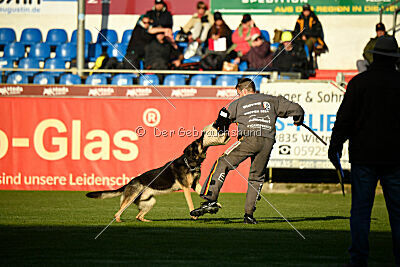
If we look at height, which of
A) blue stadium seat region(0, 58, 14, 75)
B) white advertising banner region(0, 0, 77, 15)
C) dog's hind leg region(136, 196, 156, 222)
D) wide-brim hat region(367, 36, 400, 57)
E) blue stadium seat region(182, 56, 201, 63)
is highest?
white advertising banner region(0, 0, 77, 15)

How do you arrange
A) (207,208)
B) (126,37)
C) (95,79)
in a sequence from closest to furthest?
(207,208) → (95,79) → (126,37)

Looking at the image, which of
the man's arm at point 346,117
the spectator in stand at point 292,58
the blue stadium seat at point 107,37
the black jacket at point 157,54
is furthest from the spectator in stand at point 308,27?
the man's arm at point 346,117

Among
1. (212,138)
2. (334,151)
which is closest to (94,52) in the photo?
(212,138)

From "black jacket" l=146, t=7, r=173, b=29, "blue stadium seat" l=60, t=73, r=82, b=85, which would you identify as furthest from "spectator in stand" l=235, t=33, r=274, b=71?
"blue stadium seat" l=60, t=73, r=82, b=85

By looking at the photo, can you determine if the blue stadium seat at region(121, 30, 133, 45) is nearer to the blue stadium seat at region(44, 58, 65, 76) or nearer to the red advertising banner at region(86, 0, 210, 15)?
the red advertising banner at region(86, 0, 210, 15)

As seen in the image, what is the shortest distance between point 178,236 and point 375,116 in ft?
10.3

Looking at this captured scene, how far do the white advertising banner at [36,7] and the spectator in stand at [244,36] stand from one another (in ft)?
19.6

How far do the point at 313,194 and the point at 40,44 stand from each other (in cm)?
953

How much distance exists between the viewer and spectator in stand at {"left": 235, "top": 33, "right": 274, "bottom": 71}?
706 inches

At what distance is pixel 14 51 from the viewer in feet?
68.1

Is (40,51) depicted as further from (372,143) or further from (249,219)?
(372,143)

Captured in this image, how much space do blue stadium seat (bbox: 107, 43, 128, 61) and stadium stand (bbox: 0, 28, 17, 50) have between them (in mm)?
3281

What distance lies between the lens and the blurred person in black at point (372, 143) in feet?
20.0

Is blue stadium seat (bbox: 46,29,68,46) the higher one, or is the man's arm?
blue stadium seat (bbox: 46,29,68,46)
